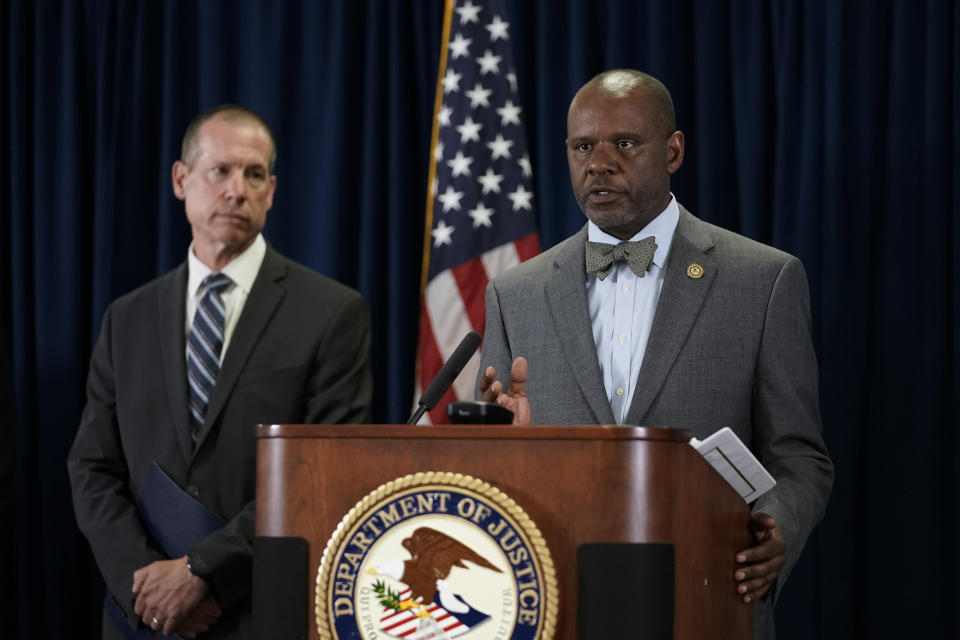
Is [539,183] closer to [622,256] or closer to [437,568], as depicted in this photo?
[622,256]

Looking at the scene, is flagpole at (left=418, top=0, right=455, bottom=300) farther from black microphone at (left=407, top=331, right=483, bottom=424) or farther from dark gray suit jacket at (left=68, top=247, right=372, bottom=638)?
black microphone at (left=407, top=331, right=483, bottom=424)

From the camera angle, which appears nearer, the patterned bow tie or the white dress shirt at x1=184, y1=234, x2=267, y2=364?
the patterned bow tie

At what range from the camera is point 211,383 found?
10.1ft

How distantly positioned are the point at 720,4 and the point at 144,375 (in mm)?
2025

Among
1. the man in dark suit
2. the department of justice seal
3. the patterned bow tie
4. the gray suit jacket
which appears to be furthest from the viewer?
the man in dark suit

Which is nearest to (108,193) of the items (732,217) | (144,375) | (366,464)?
(144,375)

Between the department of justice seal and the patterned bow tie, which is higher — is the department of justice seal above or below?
below

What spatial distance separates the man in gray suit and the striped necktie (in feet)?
3.25

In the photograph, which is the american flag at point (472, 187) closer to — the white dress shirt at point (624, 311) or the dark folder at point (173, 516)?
the dark folder at point (173, 516)

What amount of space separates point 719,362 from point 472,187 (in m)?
1.70

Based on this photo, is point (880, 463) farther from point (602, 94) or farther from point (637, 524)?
point (637, 524)

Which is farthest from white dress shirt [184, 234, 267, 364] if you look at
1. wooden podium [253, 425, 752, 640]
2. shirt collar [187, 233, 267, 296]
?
wooden podium [253, 425, 752, 640]

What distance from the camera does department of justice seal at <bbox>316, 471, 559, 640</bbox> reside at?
1378 millimetres

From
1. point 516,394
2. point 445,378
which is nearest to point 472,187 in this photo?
point 516,394
